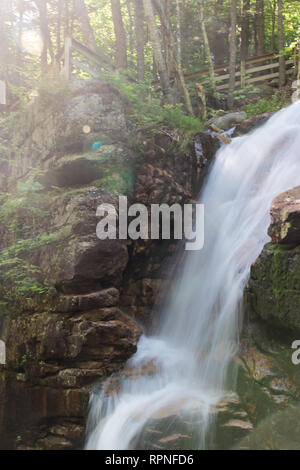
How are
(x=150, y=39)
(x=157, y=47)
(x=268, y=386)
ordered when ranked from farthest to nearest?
(x=150, y=39) → (x=157, y=47) → (x=268, y=386)

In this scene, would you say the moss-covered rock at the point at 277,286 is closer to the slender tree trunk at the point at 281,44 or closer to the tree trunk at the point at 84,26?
the tree trunk at the point at 84,26

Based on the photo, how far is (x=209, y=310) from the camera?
5688 mm

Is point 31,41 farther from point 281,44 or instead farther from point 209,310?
point 209,310

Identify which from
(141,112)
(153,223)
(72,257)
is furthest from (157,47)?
(72,257)

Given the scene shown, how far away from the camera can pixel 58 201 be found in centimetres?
610

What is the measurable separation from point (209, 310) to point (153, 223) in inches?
73.1

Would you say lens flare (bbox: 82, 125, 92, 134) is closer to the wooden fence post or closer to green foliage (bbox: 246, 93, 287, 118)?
the wooden fence post

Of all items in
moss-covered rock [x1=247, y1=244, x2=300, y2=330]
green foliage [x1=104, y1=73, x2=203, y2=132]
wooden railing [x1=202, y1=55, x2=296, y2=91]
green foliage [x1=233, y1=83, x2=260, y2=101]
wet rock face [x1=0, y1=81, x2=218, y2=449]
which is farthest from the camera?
wooden railing [x1=202, y1=55, x2=296, y2=91]

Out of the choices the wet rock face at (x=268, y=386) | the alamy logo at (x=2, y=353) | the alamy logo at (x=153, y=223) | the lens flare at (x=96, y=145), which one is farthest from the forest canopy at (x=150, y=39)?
the wet rock face at (x=268, y=386)

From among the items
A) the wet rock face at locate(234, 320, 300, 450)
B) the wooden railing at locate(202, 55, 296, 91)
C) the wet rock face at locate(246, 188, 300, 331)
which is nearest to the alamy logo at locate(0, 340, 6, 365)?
the wet rock face at locate(234, 320, 300, 450)

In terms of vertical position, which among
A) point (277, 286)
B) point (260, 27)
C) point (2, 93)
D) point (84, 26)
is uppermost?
point (260, 27)

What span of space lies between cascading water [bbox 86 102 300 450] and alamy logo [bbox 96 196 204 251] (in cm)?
24

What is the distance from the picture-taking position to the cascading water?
14.9ft
